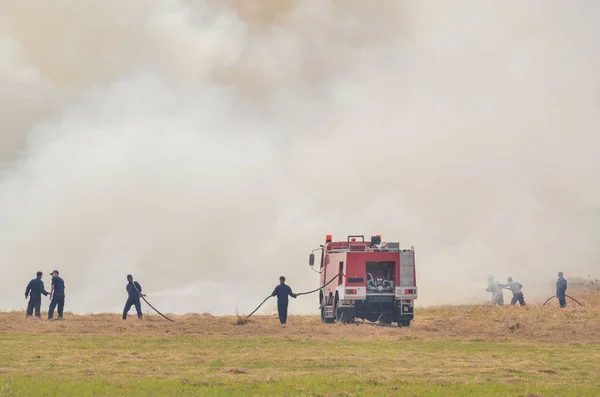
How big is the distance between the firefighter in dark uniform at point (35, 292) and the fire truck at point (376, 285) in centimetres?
1382

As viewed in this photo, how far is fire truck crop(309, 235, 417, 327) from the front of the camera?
3475cm

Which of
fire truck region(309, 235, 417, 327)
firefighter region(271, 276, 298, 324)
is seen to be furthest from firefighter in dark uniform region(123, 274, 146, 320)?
fire truck region(309, 235, 417, 327)

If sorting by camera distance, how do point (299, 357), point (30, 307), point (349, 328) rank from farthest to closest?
point (30, 307) → point (349, 328) → point (299, 357)

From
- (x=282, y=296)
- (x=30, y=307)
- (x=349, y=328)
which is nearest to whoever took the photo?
(x=349, y=328)

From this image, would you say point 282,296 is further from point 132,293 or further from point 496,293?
point 496,293

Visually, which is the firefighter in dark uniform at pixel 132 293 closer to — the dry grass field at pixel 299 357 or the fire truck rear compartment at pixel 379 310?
the dry grass field at pixel 299 357

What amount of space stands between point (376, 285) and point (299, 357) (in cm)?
1427

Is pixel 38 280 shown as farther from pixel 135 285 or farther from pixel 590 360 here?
pixel 590 360

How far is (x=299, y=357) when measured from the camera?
21719 millimetres

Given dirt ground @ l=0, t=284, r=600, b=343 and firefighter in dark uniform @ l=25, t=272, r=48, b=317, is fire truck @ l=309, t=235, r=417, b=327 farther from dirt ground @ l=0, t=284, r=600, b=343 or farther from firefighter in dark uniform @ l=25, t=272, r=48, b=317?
firefighter in dark uniform @ l=25, t=272, r=48, b=317

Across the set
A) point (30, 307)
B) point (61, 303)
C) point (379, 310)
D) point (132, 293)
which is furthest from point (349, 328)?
point (30, 307)

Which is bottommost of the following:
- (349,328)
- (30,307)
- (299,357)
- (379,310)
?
(299,357)

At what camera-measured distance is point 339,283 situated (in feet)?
117

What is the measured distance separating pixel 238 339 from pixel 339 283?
884 centimetres
